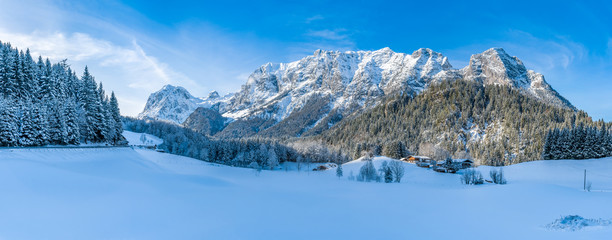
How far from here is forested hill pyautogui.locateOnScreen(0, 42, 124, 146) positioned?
4436 cm

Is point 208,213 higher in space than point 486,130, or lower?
lower

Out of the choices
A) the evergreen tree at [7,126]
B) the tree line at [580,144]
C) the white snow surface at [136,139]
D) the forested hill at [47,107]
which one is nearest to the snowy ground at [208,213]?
the evergreen tree at [7,126]

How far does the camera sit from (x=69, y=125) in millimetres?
54625

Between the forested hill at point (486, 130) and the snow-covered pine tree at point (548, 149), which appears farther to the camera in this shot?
the forested hill at point (486, 130)

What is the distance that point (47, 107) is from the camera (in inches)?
2037

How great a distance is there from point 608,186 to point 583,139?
32331 millimetres

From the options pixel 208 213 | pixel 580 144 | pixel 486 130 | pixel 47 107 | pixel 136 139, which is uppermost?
pixel 486 130

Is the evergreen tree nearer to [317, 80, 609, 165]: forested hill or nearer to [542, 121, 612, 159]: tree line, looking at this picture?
[317, 80, 609, 165]: forested hill

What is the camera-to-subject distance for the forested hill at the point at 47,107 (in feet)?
146

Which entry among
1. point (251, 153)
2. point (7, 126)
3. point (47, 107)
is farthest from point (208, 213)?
point (251, 153)

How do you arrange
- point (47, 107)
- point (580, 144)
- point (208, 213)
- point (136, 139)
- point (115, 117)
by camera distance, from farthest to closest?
point (136, 139), point (580, 144), point (115, 117), point (47, 107), point (208, 213)

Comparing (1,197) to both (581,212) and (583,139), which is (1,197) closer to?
(581,212)

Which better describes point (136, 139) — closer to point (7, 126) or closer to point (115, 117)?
point (115, 117)

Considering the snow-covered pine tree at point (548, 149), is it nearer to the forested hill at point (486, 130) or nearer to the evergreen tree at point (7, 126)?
the forested hill at point (486, 130)
